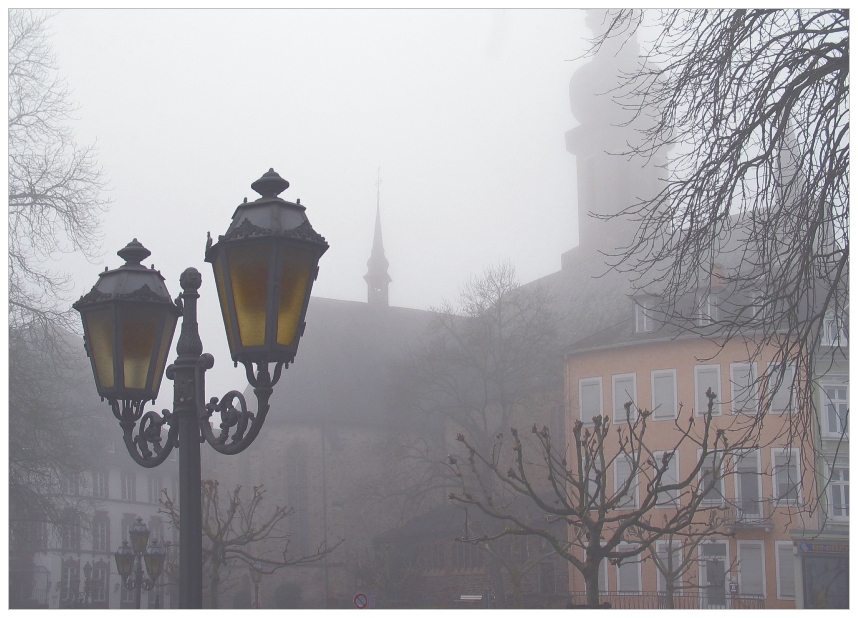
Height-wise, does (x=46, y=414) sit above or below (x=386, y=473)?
above

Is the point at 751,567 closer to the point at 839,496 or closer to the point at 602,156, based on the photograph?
the point at 839,496

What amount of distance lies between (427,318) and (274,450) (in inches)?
561

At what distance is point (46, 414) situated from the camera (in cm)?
1903

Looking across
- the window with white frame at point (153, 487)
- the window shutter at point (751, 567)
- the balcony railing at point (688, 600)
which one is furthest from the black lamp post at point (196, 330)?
the window with white frame at point (153, 487)

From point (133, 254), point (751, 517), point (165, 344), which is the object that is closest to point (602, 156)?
point (751, 517)

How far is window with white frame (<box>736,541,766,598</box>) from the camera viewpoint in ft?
93.1

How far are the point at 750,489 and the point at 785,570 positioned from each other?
2879 millimetres

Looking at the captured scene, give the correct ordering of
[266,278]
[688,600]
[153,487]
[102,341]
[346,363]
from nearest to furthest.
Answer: [266,278] → [102,341] → [688,600] → [346,363] → [153,487]

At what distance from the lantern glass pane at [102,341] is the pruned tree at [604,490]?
6.24 m

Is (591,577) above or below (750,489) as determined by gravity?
above

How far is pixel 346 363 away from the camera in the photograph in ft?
176

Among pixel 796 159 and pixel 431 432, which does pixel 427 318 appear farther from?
pixel 796 159

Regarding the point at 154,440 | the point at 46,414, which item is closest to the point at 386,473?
the point at 46,414

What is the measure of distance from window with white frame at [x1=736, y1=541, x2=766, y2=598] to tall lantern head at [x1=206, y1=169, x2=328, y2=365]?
88.6 ft
